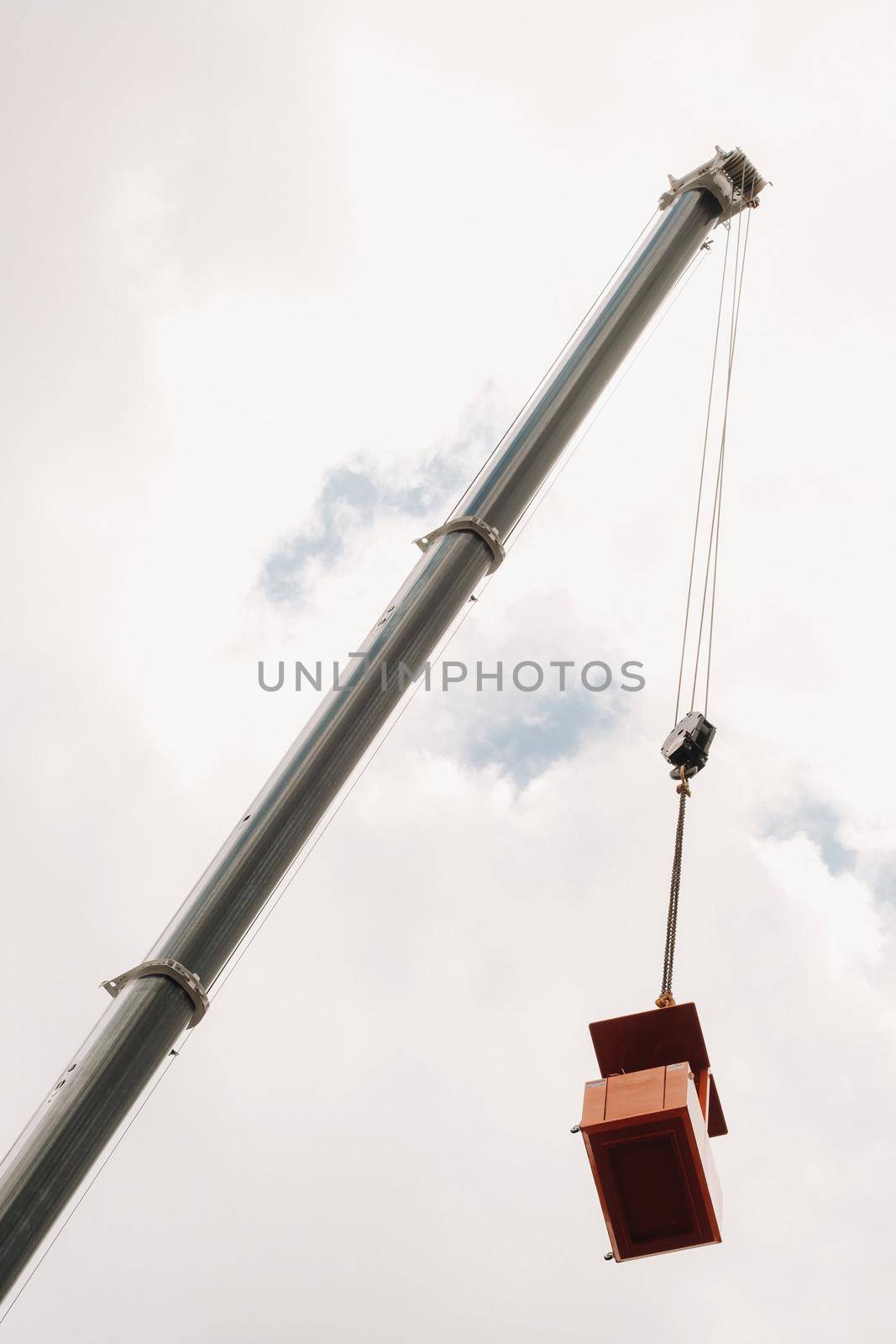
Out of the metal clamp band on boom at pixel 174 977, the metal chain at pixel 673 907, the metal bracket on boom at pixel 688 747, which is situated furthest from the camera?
the metal bracket on boom at pixel 688 747

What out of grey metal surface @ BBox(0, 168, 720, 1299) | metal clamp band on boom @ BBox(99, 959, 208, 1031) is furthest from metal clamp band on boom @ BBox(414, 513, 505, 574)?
metal clamp band on boom @ BBox(99, 959, 208, 1031)

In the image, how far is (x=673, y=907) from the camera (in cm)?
1277

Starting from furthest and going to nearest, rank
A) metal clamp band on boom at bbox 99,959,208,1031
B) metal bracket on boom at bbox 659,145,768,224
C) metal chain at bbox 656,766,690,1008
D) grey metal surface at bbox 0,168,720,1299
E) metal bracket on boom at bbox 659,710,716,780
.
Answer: metal bracket on boom at bbox 659,145,768,224, metal bracket on boom at bbox 659,710,716,780, metal chain at bbox 656,766,690,1008, metal clamp band on boom at bbox 99,959,208,1031, grey metal surface at bbox 0,168,720,1299

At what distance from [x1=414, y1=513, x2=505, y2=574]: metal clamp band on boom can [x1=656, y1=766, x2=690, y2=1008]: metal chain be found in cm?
326

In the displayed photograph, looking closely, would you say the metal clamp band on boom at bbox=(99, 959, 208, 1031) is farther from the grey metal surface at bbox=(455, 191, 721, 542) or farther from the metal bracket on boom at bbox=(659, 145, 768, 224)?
the metal bracket on boom at bbox=(659, 145, 768, 224)

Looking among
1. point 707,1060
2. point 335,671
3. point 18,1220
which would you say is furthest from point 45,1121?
point 707,1060

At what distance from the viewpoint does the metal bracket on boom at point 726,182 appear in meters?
15.3

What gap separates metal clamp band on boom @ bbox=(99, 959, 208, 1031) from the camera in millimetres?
8984

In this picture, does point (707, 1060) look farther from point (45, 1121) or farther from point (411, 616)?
point (45, 1121)

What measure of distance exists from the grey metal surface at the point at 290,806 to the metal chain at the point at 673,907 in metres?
3.26

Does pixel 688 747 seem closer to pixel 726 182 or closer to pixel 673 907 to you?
pixel 673 907

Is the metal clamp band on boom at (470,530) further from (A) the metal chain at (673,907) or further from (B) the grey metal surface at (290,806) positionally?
(A) the metal chain at (673,907)

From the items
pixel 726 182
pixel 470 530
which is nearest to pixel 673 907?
pixel 470 530

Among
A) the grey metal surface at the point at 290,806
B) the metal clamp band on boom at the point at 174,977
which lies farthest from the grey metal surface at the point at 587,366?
the metal clamp band on boom at the point at 174,977
